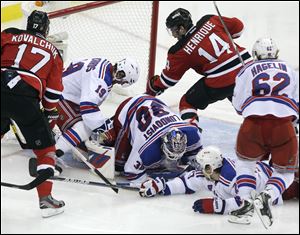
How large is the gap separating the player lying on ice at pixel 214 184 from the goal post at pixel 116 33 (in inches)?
57.9

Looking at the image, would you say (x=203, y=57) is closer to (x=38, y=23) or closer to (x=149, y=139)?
(x=149, y=139)

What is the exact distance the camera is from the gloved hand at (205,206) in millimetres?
3438

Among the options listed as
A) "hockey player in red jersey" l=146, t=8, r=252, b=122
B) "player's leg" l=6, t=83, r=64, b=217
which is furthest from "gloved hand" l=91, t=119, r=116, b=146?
"player's leg" l=6, t=83, r=64, b=217

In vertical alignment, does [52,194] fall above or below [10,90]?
below

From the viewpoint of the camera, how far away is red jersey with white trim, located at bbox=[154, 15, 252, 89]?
412cm

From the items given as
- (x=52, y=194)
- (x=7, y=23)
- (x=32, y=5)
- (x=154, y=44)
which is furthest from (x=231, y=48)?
(x=7, y=23)

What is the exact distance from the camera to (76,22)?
219 inches

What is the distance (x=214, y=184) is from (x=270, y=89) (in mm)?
565

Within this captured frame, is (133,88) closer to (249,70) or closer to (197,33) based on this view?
(197,33)

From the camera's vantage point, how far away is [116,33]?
5.71 meters

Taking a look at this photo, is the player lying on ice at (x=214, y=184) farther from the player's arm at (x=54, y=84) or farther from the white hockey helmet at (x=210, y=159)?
the player's arm at (x=54, y=84)

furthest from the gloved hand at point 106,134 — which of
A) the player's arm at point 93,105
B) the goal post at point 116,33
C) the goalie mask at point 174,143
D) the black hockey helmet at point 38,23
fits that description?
the goal post at point 116,33

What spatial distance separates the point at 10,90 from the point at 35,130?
202 millimetres

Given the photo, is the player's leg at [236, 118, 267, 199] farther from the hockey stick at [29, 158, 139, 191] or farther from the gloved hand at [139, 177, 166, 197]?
the hockey stick at [29, 158, 139, 191]
